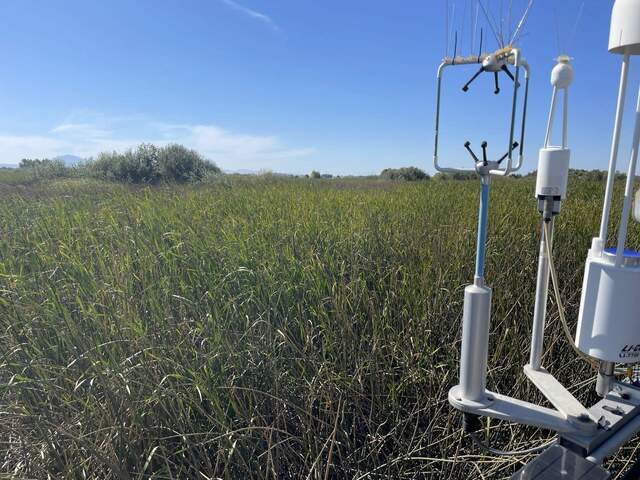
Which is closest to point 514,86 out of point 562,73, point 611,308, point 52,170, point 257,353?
point 562,73

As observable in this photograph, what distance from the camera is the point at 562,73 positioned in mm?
889

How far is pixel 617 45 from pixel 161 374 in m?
1.59

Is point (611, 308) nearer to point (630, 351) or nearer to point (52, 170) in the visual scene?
point (630, 351)

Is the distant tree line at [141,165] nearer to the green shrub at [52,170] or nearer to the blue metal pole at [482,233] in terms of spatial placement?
the green shrub at [52,170]

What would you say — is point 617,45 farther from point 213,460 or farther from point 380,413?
point 213,460

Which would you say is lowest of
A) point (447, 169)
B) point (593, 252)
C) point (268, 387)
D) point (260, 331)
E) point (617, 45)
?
point (268, 387)

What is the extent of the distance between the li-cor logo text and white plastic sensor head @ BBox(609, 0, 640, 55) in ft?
2.18

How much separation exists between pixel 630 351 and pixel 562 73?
0.67 meters

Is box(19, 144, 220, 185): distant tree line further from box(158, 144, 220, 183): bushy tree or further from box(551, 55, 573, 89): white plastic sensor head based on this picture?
box(551, 55, 573, 89): white plastic sensor head

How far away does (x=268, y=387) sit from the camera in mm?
1364

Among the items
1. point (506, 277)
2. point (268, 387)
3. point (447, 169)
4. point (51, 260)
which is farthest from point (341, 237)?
point (51, 260)

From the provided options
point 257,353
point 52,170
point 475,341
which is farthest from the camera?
point 52,170

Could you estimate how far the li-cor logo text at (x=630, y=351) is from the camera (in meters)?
0.87

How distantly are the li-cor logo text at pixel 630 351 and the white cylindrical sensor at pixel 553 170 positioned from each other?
0.38 meters
